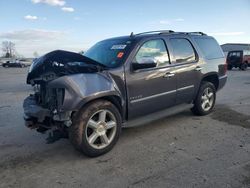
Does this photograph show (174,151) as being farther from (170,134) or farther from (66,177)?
(66,177)

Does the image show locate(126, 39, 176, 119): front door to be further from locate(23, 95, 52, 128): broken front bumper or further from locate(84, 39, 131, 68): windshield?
locate(23, 95, 52, 128): broken front bumper

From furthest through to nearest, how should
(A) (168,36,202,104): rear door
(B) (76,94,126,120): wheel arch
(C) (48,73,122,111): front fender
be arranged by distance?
1. (A) (168,36,202,104): rear door
2. (B) (76,94,126,120): wheel arch
3. (C) (48,73,122,111): front fender

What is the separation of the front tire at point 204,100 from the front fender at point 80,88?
276 cm

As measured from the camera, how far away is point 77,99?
3930mm

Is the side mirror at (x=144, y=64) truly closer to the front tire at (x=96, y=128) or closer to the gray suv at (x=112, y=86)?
the gray suv at (x=112, y=86)

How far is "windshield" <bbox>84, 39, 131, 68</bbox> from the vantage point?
482 cm

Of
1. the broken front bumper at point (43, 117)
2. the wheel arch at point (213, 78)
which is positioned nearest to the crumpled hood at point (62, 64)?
the broken front bumper at point (43, 117)

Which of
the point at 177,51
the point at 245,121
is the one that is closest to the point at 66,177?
the point at 177,51

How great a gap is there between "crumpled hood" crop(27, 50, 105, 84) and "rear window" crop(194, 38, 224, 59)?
2.88 metres

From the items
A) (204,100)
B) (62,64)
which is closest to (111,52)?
(62,64)

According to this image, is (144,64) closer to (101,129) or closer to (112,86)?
(112,86)

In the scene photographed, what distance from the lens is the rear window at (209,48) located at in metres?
6.42

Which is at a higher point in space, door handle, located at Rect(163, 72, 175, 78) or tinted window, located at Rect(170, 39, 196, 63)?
tinted window, located at Rect(170, 39, 196, 63)

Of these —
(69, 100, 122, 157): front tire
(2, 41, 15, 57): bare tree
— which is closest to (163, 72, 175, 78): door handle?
(69, 100, 122, 157): front tire
